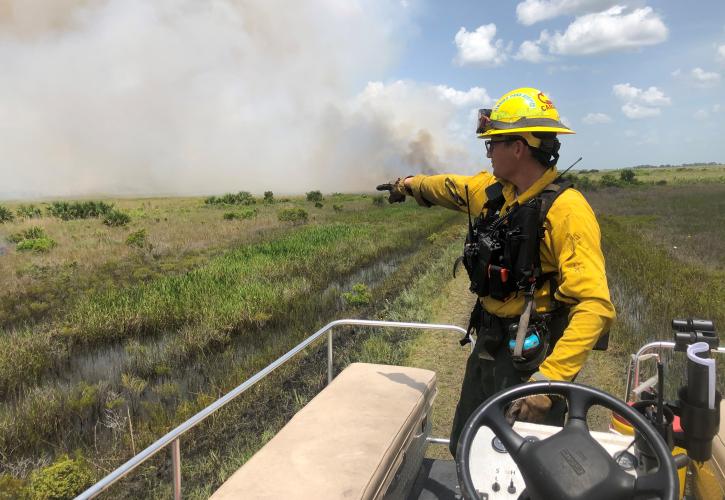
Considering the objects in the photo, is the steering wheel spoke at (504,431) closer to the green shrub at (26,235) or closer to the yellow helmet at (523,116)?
the yellow helmet at (523,116)

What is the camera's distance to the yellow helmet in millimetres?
2652

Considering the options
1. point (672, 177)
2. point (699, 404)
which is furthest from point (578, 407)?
point (672, 177)

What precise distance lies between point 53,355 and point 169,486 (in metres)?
4.78

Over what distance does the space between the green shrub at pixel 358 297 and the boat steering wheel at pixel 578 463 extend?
9.39 meters

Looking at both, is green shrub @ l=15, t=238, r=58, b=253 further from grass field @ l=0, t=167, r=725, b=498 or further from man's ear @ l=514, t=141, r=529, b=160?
man's ear @ l=514, t=141, r=529, b=160

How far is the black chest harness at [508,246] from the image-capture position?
2566 millimetres

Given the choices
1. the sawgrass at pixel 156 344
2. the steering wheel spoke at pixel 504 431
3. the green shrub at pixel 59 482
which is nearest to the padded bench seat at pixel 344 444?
the steering wheel spoke at pixel 504 431

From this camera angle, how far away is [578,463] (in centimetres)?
147

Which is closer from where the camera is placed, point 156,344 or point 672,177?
point 156,344

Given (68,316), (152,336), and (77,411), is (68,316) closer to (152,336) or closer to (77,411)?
(152,336)

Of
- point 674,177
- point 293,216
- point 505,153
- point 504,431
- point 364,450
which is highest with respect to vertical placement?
point 674,177

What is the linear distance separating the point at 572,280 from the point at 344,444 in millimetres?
1429

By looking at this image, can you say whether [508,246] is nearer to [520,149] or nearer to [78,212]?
[520,149]

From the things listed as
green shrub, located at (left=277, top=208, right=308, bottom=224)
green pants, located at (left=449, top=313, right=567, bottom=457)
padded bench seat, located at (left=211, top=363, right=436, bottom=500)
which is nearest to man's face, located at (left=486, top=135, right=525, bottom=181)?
green pants, located at (left=449, top=313, right=567, bottom=457)
